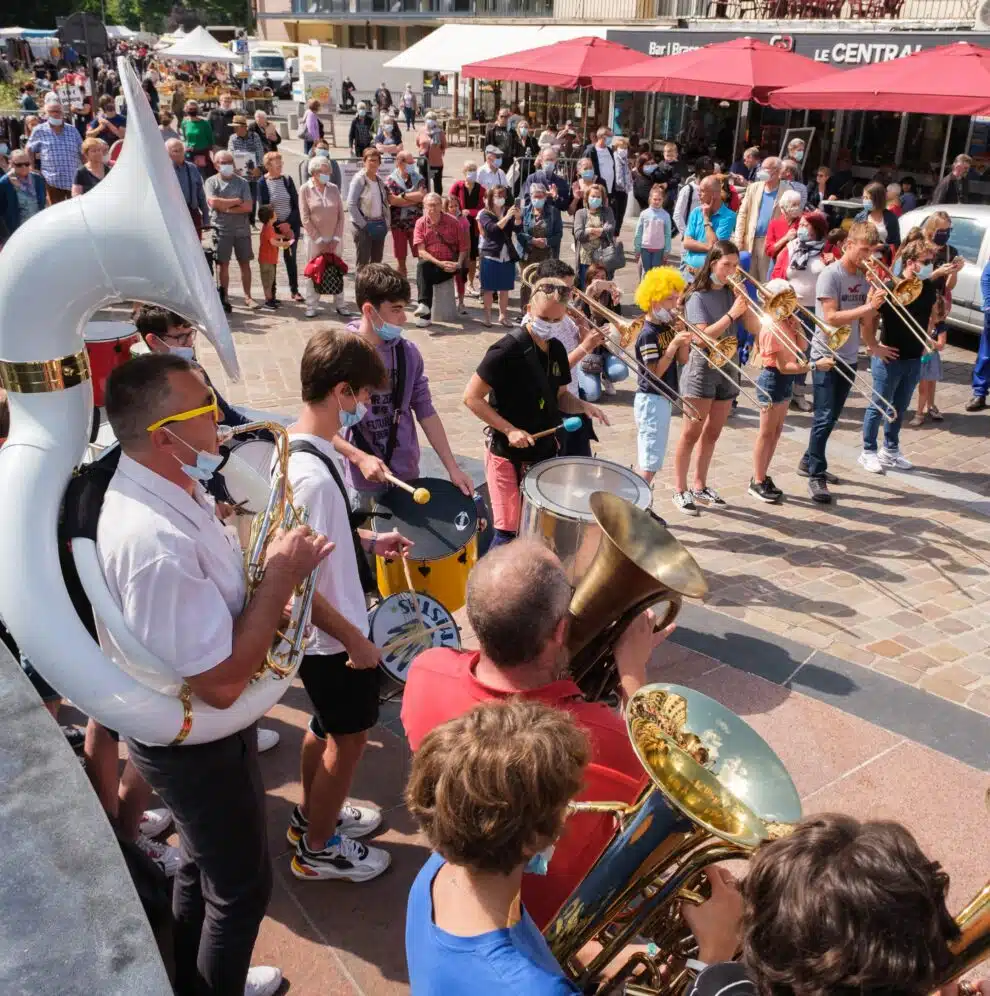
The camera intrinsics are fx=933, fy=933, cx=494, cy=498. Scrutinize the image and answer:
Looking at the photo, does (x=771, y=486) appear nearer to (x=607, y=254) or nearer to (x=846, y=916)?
(x=607, y=254)

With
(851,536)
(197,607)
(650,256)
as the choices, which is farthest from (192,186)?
(197,607)

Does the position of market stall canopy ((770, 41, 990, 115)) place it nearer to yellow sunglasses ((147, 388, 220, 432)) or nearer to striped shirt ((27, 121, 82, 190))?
striped shirt ((27, 121, 82, 190))

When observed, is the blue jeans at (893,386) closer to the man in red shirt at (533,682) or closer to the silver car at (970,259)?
the silver car at (970,259)

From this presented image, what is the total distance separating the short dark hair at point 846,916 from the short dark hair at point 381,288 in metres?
3.14

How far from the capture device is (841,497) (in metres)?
6.91

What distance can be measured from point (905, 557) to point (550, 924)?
192 inches

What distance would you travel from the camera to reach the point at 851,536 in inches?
249

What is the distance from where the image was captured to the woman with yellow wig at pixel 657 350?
576 cm

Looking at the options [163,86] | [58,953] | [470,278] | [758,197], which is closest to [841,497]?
[758,197]

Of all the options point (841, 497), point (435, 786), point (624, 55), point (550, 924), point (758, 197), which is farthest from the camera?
point (624, 55)

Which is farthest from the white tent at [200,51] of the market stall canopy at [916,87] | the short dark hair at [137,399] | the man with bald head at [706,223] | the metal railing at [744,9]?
the short dark hair at [137,399]

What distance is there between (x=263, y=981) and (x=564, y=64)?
50.9 ft

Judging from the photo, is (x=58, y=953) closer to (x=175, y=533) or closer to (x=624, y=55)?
(x=175, y=533)

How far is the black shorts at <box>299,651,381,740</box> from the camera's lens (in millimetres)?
3020
